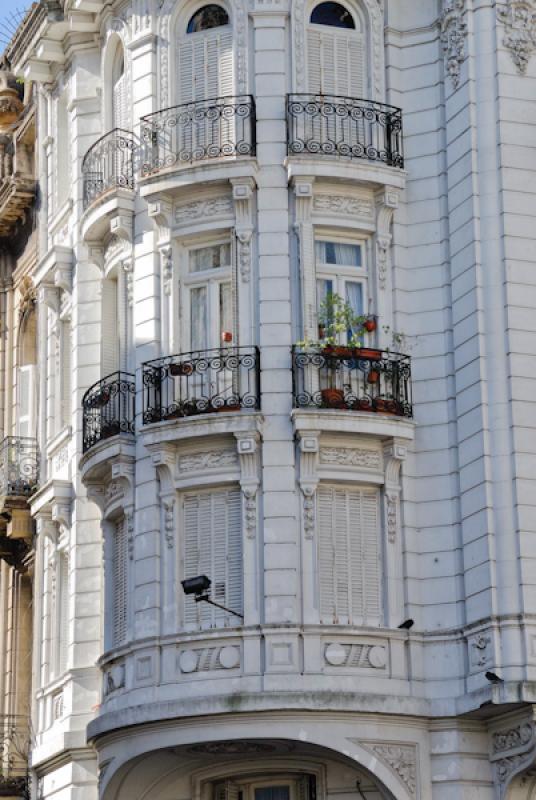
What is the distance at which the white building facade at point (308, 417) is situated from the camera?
27.8m

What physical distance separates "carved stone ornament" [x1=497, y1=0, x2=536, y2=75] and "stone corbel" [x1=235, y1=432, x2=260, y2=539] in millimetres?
7063

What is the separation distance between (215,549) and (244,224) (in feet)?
16.2

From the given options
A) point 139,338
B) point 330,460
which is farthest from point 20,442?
point 330,460

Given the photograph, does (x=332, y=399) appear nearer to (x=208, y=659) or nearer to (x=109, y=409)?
(x=109, y=409)

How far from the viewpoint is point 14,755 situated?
35188mm

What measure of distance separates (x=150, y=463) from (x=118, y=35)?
768cm

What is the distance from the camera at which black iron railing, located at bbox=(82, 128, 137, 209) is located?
31.4 m

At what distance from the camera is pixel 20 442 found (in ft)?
119

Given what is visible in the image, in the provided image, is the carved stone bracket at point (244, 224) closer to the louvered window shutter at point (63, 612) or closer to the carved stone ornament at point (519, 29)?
the carved stone ornament at point (519, 29)

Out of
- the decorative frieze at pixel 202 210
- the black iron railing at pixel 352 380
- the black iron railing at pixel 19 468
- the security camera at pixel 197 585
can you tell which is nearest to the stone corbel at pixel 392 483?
the black iron railing at pixel 352 380

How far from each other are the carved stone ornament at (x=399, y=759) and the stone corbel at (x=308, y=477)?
314cm

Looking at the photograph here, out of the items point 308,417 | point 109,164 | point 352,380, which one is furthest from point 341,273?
point 109,164

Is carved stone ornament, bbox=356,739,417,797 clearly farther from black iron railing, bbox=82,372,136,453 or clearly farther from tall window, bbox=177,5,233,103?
tall window, bbox=177,5,233,103

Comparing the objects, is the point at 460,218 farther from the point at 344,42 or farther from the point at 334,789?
the point at 334,789
